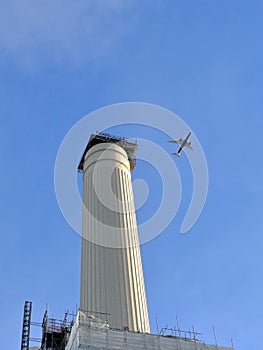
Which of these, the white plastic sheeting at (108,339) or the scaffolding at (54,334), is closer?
the white plastic sheeting at (108,339)

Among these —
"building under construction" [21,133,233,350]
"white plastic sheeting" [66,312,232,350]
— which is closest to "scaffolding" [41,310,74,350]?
"building under construction" [21,133,233,350]

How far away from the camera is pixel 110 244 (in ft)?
157

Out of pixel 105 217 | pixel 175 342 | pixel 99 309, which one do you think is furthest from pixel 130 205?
pixel 175 342

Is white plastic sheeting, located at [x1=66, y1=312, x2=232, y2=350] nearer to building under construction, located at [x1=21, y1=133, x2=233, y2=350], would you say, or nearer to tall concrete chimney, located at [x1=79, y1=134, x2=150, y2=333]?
building under construction, located at [x1=21, y1=133, x2=233, y2=350]

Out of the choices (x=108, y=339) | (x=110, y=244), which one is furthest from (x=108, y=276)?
(x=108, y=339)

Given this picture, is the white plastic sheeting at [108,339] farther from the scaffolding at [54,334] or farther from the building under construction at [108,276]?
the scaffolding at [54,334]

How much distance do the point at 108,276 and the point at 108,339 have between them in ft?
30.8

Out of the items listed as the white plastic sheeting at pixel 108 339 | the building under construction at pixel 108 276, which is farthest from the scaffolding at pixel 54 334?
the white plastic sheeting at pixel 108 339

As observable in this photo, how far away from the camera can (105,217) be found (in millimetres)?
50062

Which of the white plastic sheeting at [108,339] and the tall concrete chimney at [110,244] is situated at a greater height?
the tall concrete chimney at [110,244]

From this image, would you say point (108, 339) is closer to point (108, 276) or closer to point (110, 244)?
point (108, 276)

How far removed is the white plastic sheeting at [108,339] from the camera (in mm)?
35562

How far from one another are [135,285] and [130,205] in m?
10.2

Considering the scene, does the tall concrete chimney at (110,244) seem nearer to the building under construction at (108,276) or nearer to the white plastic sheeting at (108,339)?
the building under construction at (108,276)
